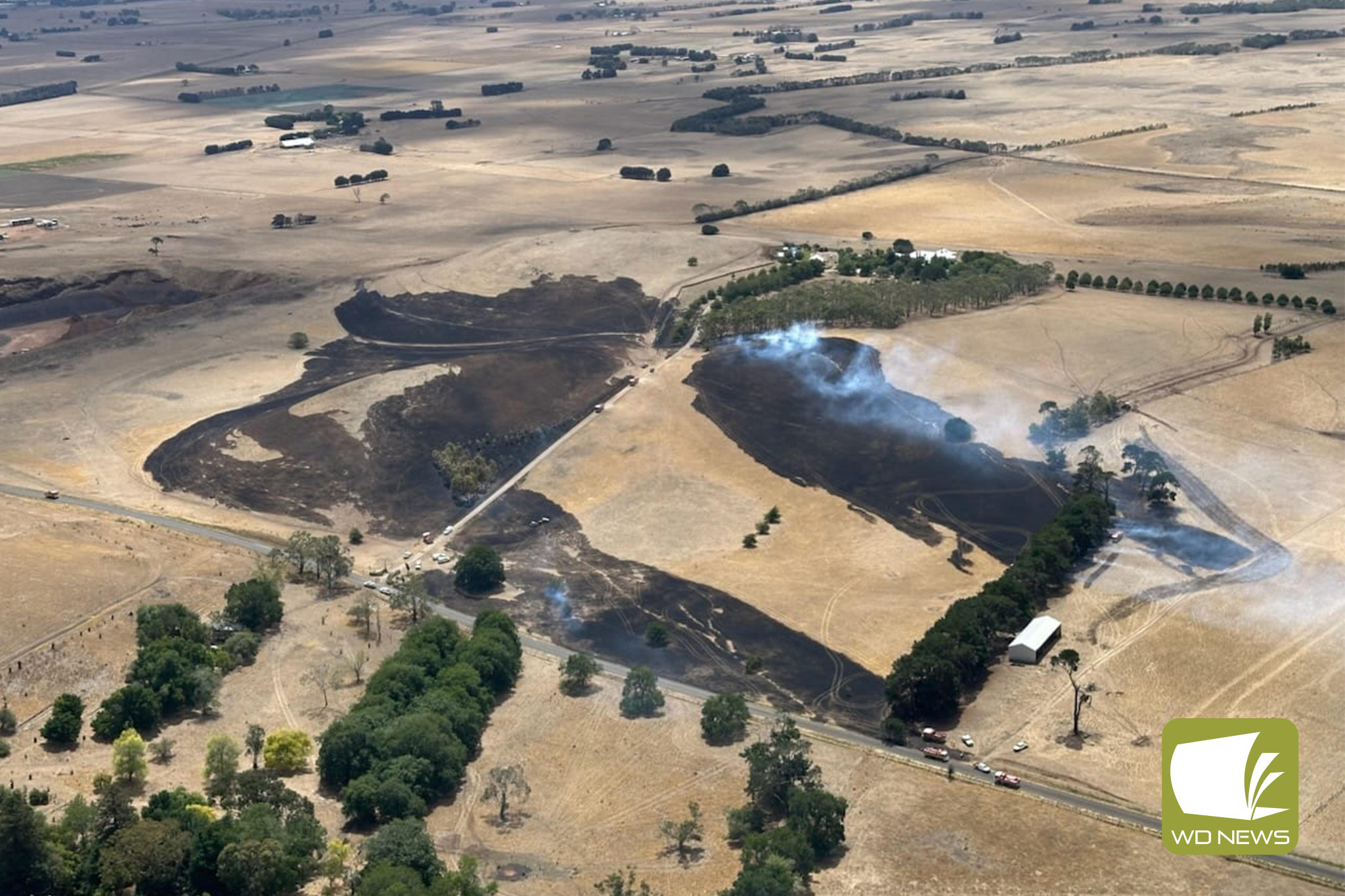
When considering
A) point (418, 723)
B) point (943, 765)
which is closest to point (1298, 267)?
point (943, 765)

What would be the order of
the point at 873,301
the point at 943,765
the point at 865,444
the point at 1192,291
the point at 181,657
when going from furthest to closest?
1. the point at 1192,291
2. the point at 873,301
3. the point at 865,444
4. the point at 181,657
5. the point at 943,765

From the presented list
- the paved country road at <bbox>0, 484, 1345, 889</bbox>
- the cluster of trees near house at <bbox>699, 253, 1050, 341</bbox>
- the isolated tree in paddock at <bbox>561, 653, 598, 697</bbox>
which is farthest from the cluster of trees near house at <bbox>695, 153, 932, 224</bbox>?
the isolated tree in paddock at <bbox>561, 653, 598, 697</bbox>

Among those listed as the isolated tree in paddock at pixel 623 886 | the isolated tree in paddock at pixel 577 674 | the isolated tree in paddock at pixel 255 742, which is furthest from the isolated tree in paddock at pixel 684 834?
the isolated tree in paddock at pixel 255 742

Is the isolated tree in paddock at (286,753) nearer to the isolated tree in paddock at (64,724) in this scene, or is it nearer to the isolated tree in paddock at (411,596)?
the isolated tree in paddock at (64,724)

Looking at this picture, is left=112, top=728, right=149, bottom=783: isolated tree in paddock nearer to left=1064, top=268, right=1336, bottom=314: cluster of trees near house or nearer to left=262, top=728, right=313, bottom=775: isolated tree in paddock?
left=262, top=728, right=313, bottom=775: isolated tree in paddock

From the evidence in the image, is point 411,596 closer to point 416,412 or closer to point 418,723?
point 418,723
